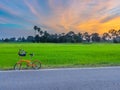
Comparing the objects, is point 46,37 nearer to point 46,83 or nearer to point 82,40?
point 82,40

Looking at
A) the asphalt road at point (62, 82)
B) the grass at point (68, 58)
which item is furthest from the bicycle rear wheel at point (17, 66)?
the asphalt road at point (62, 82)

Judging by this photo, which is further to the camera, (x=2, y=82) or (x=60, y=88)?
(x=2, y=82)

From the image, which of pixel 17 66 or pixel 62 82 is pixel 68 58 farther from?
pixel 62 82

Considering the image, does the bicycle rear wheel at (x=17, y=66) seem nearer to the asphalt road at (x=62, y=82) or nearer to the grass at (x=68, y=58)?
the grass at (x=68, y=58)

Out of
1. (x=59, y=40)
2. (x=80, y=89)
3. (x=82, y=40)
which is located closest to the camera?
(x=80, y=89)

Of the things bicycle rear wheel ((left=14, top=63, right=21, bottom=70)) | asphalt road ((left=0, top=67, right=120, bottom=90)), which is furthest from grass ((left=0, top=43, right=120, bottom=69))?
asphalt road ((left=0, top=67, right=120, bottom=90))

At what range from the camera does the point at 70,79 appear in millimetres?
6504

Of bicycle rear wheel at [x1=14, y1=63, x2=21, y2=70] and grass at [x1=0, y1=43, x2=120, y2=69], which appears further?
grass at [x1=0, y1=43, x2=120, y2=69]

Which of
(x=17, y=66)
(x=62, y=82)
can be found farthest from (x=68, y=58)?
(x=62, y=82)

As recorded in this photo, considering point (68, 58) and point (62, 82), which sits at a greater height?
point (62, 82)

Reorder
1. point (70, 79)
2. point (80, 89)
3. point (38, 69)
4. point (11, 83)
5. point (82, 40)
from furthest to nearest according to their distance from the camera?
point (82, 40) → point (38, 69) → point (70, 79) → point (11, 83) → point (80, 89)

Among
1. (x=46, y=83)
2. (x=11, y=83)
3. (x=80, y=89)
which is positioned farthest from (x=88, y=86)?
(x=11, y=83)

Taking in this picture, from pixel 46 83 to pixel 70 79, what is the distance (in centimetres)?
84

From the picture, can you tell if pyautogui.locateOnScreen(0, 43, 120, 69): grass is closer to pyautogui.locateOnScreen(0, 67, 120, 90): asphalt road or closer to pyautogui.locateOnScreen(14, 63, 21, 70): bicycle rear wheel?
pyautogui.locateOnScreen(14, 63, 21, 70): bicycle rear wheel
